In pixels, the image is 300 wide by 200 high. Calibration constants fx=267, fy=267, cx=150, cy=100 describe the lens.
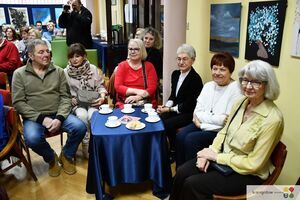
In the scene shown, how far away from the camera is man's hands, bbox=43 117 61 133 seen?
7.83 ft

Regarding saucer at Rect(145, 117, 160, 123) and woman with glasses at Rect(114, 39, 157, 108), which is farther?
woman with glasses at Rect(114, 39, 157, 108)

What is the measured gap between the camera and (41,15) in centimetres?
786

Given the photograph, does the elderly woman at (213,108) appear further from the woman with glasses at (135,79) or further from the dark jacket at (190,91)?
the woman with glasses at (135,79)

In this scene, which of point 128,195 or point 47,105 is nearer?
point 128,195

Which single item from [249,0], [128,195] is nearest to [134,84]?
[128,195]

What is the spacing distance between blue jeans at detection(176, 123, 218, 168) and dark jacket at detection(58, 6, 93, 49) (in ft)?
10.1

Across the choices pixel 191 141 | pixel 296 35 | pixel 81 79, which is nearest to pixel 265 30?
pixel 296 35

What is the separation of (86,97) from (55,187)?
35.7 inches

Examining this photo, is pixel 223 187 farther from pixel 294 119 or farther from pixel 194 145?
A: pixel 294 119

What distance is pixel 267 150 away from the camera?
1453 millimetres

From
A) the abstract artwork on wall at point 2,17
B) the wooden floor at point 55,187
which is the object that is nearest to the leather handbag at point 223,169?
the wooden floor at point 55,187

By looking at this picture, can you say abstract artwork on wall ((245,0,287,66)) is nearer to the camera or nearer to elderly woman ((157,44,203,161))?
elderly woman ((157,44,203,161))

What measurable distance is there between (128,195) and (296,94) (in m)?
1.50

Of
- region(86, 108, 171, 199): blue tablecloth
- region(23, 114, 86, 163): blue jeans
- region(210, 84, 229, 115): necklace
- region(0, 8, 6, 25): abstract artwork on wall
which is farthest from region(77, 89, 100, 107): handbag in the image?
region(0, 8, 6, 25): abstract artwork on wall
